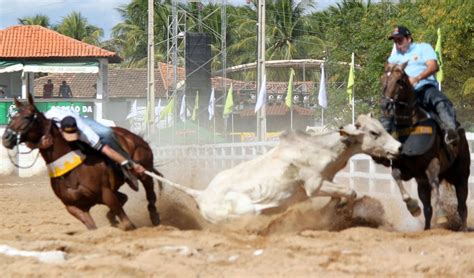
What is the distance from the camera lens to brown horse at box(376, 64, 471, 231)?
32.6 feet

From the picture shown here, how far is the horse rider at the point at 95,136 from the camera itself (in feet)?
34.4

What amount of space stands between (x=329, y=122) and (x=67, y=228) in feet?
141

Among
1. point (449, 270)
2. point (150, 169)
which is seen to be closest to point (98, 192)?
point (150, 169)

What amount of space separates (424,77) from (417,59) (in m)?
0.27

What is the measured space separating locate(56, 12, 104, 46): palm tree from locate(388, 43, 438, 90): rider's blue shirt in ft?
247

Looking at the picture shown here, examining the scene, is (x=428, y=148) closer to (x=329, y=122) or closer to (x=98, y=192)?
(x=98, y=192)

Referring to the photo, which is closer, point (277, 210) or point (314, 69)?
A: point (277, 210)

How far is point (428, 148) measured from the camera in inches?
396

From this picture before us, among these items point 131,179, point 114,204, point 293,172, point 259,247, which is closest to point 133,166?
point 131,179

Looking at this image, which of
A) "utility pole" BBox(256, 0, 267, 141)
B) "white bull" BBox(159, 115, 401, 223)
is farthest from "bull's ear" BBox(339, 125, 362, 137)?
"utility pole" BBox(256, 0, 267, 141)

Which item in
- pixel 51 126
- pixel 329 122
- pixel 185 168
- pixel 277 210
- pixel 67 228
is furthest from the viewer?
pixel 329 122

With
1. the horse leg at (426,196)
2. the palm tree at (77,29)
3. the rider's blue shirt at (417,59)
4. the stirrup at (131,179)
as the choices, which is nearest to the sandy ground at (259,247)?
the horse leg at (426,196)

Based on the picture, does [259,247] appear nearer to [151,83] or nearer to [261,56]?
[261,56]

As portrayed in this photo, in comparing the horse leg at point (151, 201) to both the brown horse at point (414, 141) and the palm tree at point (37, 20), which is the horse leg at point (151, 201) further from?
the palm tree at point (37, 20)
